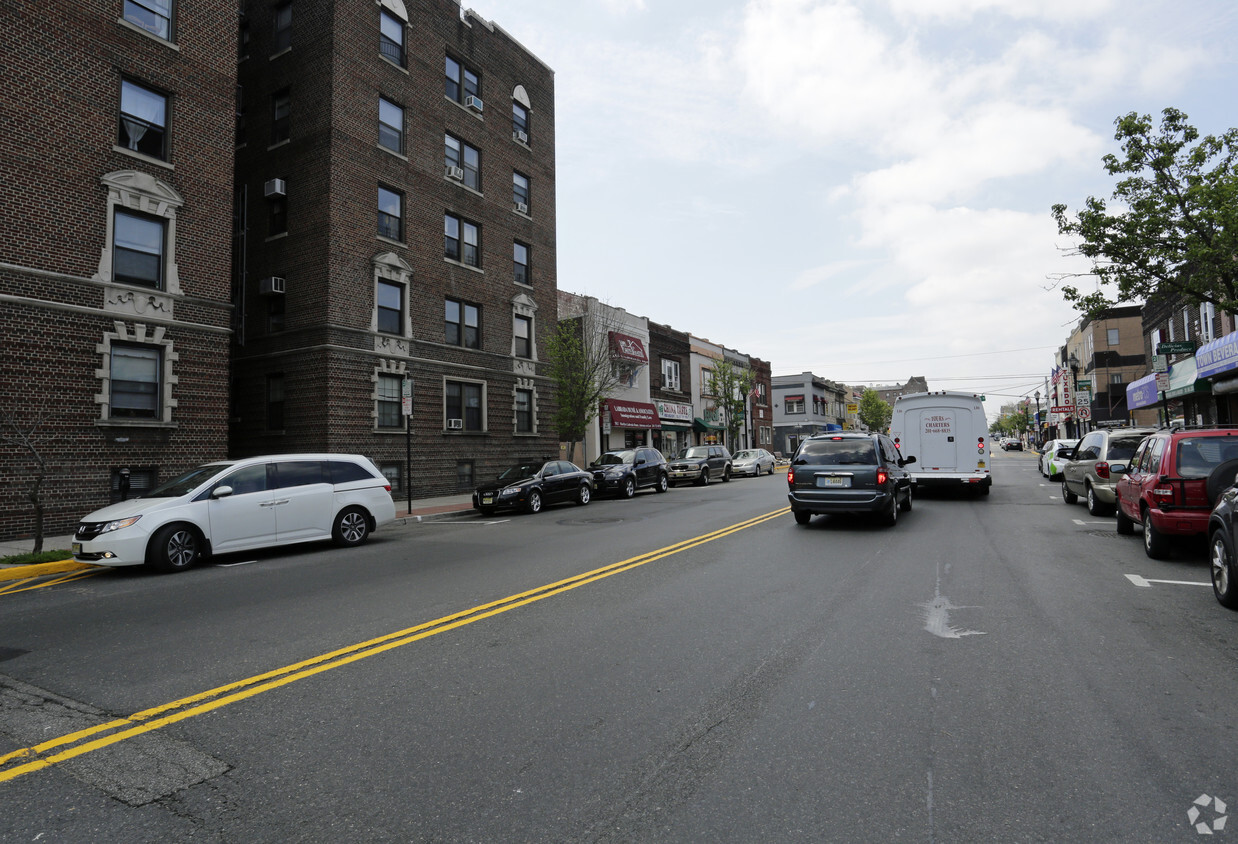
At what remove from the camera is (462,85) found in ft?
81.7

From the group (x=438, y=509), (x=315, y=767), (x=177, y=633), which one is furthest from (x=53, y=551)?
(x=315, y=767)

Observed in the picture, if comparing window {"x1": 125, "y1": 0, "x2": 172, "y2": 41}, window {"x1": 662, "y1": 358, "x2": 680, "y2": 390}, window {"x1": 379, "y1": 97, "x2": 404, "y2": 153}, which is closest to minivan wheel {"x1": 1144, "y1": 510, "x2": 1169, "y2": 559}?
window {"x1": 125, "y1": 0, "x2": 172, "y2": 41}

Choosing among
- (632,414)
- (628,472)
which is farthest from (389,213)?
(632,414)

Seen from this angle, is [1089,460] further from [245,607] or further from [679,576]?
[245,607]

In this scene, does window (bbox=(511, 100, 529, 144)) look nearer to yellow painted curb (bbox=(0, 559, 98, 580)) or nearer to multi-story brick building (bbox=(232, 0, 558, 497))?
multi-story brick building (bbox=(232, 0, 558, 497))

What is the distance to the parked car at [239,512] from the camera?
9281 millimetres

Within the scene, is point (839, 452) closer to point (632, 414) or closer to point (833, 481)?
point (833, 481)

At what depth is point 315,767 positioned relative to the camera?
3418 millimetres

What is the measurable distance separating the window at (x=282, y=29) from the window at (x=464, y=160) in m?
5.30

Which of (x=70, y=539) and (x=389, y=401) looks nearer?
(x=70, y=539)

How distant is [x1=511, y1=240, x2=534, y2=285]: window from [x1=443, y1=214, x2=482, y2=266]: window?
2.05m

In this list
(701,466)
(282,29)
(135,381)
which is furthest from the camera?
(701,466)

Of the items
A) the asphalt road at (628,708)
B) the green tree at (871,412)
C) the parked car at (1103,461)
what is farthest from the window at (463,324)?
the green tree at (871,412)

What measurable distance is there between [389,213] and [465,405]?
21.7ft
